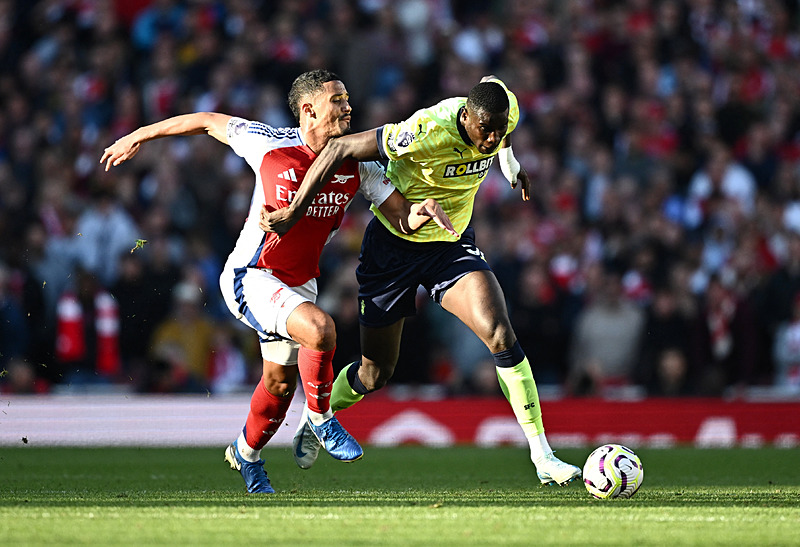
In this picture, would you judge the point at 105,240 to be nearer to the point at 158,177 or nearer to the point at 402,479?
the point at 158,177

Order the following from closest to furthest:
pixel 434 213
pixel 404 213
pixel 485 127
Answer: pixel 434 213
pixel 485 127
pixel 404 213

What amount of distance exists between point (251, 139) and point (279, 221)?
1.96ft

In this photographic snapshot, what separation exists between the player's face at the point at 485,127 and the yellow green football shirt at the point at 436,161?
10cm

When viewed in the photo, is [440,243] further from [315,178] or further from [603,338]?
[603,338]

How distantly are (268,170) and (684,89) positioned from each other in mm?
9939

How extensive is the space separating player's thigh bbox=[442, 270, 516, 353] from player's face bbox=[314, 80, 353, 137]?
1.18 meters

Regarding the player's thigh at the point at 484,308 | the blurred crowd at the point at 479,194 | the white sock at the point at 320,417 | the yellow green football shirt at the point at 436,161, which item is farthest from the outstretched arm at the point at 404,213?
the blurred crowd at the point at 479,194

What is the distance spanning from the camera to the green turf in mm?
5137

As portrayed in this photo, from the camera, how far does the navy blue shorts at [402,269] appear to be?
765 centimetres

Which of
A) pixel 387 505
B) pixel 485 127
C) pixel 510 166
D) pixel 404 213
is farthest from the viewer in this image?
pixel 510 166

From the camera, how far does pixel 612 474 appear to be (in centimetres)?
674

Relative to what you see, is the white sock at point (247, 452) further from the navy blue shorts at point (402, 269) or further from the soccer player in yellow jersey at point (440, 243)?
the navy blue shorts at point (402, 269)

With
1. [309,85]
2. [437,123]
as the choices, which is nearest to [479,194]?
[437,123]

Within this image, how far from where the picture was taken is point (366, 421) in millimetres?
12617
